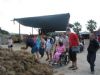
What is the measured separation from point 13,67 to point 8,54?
5.72 feet

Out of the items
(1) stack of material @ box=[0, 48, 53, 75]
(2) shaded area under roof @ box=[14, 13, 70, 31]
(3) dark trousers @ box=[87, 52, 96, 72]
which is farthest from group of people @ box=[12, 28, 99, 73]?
(2) shaded area under roof @ box=[14, 13, 70, 31]

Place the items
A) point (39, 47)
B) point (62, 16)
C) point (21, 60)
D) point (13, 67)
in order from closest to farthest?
1. point (13, 67)
2. point (21, 60)
3. point (39, 47)
4. point (62, 16)

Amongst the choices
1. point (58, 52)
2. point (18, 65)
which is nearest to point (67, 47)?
point (58, 52)

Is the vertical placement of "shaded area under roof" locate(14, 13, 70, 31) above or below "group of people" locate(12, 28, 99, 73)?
above

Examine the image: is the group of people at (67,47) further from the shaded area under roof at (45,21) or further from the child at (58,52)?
the shaded area under roof at (45,21)

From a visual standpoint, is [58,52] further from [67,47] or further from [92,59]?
[92,59]

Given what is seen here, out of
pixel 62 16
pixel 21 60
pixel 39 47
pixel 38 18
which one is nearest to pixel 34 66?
pixel 21 60

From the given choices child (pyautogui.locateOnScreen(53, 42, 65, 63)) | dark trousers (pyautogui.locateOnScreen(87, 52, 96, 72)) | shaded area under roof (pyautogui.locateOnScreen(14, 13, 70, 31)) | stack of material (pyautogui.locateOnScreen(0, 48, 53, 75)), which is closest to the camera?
stack of material (pyautogui.locateOnScreen(0, 48, 53, 75))

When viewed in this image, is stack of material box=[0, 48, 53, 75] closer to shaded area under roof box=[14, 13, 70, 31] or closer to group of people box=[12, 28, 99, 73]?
group of people box=[12, 28, 99, 73]

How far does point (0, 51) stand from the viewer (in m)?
13.4

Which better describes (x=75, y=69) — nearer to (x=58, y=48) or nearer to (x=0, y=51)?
(x=58, y=48)

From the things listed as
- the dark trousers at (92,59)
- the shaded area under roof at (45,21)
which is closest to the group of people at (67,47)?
the dark trousers at (92,59)

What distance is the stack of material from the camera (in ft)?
36.8

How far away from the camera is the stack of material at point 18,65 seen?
11218mm
